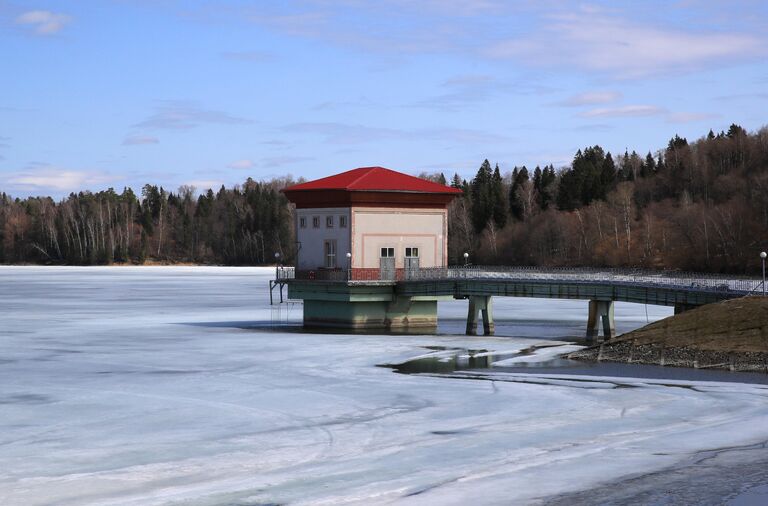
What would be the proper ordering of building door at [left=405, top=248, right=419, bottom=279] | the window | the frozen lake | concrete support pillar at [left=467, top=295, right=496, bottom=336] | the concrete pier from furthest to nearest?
building door at [left=405, top=248, right=419, bottom=279], the window, the concrete pier, concrete support pillar at [left=467, top=295, right=496, bottom=336], the frozen lake

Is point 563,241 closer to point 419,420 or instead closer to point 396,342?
point 396,342

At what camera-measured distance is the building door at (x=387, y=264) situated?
211 ft

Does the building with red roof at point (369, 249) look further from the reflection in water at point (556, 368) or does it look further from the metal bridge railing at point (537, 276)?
the reflection in water at point (556, 368)

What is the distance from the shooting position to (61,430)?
2842 cm

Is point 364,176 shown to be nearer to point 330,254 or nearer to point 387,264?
point 330,254

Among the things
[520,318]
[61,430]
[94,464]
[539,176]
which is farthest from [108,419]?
[539,176]

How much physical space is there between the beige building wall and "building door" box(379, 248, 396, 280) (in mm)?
223

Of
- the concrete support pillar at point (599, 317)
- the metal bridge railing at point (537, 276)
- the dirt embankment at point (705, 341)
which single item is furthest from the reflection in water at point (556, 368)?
the metal bridge railing at point (537, 276)

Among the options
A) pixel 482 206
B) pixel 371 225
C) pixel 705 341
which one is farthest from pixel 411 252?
pixel 482 206

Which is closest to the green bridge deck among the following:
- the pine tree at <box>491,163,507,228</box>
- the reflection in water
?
the reflection in water

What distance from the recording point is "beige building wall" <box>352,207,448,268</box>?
64312mm

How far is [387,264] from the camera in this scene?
6481 cm

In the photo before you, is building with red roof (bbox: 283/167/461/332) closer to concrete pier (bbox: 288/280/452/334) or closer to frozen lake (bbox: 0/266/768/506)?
concrete pier (bbox: 288/280/452/334)

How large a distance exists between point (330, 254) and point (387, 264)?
3.46 m
